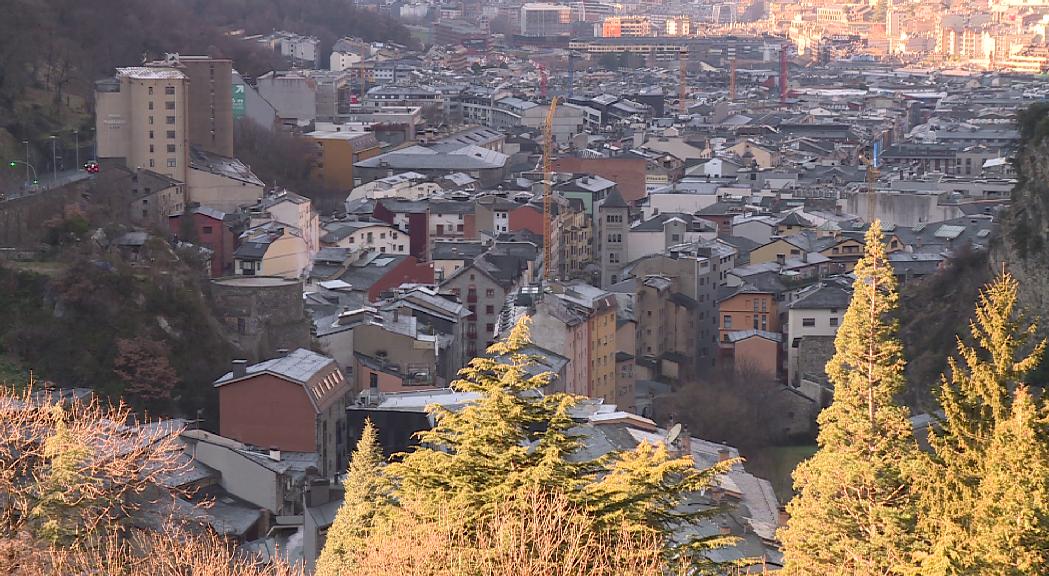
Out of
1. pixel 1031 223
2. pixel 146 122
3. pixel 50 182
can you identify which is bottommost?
pixel 1031 223

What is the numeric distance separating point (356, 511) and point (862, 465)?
274cm

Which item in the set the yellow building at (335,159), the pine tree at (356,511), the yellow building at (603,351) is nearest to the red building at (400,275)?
the yellow building at (603,351)

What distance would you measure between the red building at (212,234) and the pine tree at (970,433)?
15.2m

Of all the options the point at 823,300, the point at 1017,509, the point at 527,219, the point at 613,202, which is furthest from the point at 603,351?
the point at 1017,509

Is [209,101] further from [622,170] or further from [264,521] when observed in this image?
[264,521]

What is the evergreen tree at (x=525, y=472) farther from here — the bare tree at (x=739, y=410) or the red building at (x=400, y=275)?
the red building at (x=400, y=275)

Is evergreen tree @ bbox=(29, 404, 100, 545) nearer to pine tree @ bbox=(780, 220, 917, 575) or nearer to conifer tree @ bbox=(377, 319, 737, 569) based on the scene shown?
conifer tree @ bbox=(377, 319, 737, 569)

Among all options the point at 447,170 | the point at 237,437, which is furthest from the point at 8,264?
the point at 447,170

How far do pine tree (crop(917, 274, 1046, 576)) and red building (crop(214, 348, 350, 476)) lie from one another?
782 cm

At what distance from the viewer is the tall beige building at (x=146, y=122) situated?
24188 mm

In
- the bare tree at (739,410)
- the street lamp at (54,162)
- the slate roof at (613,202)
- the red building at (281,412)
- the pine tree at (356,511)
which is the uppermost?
the street lamp at (54,162)

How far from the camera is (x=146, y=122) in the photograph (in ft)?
80.0

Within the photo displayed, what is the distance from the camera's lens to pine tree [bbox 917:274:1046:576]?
744cm

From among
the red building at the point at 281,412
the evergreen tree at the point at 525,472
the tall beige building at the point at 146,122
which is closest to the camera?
the evergreen tree at the point at 525,472
